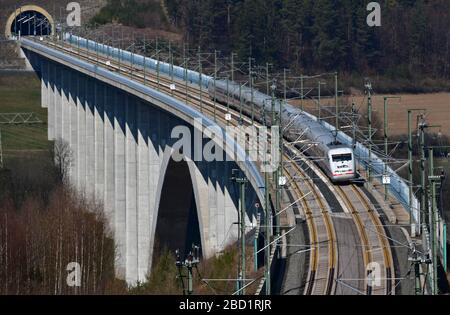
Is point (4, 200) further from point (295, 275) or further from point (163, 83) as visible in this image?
point (295, 275)

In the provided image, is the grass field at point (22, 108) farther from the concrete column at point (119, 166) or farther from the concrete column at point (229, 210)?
the concrete column at point (229, 210)

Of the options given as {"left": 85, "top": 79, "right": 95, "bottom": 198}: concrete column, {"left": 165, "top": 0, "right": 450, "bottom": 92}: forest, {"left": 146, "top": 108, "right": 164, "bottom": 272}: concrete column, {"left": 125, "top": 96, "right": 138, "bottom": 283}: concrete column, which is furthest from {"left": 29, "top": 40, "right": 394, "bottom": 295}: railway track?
{"left": 165, "top": 0, "right": 450, "bottom": 92}: forest

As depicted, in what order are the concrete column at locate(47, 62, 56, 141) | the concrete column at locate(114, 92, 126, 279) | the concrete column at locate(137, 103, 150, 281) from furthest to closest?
1. the concrete column at locate(47, 62, 56, 141)
2. the concrete column at locate(114, 92, 126, 279)
3. the concrete column at locate(137, 103, 150, 281)

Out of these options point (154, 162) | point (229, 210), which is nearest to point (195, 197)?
point (229, 210)

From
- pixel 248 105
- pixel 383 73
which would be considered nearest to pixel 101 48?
pixel 383 73

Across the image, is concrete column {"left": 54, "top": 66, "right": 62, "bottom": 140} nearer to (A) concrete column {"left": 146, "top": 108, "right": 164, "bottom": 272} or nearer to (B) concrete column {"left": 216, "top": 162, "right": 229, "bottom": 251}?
(A) concrete column {"left": 146, "top": 108, "right": 164, "bottom": 272}

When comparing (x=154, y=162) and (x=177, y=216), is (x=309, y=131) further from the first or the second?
(x=154, y=162)

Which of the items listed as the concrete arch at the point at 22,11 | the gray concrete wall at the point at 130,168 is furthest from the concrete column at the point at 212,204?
the concrete arch at the point at 22,11
